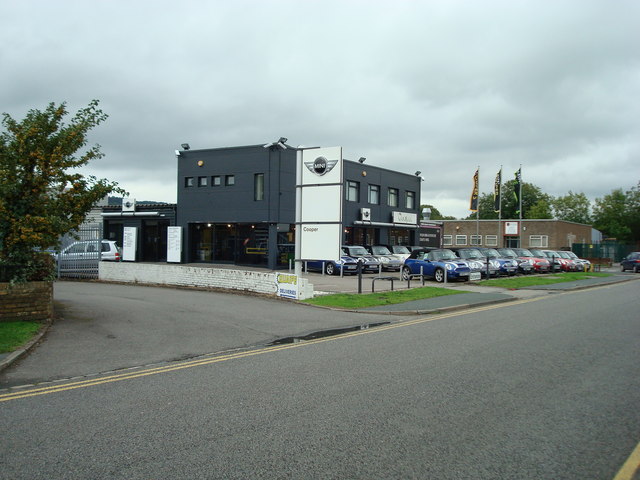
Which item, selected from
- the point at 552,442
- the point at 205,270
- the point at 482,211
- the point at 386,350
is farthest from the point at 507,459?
the point at 482,211

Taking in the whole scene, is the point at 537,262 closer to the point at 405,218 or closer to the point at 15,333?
the point at 405,218

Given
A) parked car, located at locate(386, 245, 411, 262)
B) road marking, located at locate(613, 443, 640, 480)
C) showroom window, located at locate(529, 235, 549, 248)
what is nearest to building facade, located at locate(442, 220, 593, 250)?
showroom window, located at locate(529, 235, 549, 248)

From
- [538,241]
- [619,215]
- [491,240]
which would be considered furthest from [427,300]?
[619,215]

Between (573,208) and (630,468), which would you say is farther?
(573,208)

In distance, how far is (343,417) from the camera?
16.3ft

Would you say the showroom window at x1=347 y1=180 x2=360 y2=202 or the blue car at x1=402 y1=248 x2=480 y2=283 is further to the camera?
the showroom window at x1=347 y1=180 x2=360 y2=202

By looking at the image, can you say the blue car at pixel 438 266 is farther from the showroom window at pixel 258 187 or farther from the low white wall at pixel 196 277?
the showroom window at pixel 258 187

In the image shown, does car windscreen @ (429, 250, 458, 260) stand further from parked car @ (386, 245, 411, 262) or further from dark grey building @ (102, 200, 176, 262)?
dark grey building @ (102, 200, 176, 262)

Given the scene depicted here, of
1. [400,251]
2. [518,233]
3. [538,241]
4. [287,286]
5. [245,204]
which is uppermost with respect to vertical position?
[245,204]

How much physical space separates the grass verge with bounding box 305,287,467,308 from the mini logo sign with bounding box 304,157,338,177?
433 centimetres

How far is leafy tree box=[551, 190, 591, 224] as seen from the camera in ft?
321

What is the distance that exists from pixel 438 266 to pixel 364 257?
22.0 feet

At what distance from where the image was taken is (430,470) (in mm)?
3822

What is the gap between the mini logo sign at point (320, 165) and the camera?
1727cm
